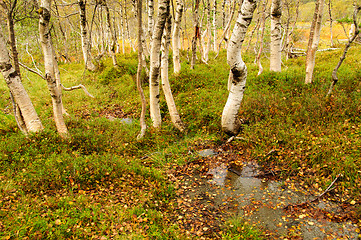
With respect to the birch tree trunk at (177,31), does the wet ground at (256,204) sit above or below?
below

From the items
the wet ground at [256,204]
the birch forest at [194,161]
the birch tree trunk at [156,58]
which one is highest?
the birch tree trunk at [156,58]

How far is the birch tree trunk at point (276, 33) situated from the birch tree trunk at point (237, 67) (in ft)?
17.6

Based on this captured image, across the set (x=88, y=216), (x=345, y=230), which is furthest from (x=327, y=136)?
(x=88, y=216)

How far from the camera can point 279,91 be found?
380 inches

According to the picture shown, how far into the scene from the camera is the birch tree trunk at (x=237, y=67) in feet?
21.4

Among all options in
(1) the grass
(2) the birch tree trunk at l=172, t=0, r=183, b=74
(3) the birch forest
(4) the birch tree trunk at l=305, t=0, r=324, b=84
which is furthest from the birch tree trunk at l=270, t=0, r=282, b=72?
(2) the birch tree trunk at l=172, t=0, r=183, b=74

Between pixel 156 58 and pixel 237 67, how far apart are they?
2970 mm

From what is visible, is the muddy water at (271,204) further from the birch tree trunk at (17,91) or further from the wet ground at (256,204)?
the birch tree trunk at (17,91)

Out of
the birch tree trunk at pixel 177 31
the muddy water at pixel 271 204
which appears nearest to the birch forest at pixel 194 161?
the muddy water at pixel 271 204

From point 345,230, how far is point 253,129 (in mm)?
4064

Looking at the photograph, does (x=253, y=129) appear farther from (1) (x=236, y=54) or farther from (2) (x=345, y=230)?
(2) (x=345, y=230)

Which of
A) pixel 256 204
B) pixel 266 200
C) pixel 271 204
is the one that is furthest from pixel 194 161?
pixel 271 204

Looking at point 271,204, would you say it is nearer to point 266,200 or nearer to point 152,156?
point 266,200

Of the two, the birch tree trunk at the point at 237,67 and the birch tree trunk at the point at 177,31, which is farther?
the birch tree trunk at the point at 177,31
